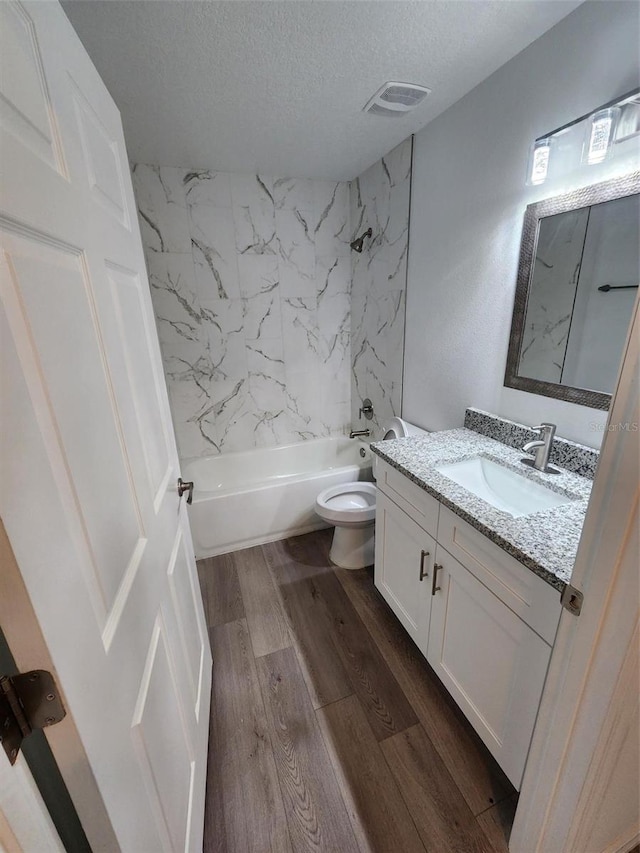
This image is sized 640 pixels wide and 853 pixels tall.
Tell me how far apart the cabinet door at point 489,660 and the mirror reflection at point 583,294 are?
83 centimetres

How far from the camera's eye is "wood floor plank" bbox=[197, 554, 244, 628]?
6.16 feet

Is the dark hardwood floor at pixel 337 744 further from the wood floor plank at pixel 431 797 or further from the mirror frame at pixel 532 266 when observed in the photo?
the mirror frame at pixel 532 266

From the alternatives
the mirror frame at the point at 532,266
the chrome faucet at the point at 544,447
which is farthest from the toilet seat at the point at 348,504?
the mirror frame at the point at 532,266

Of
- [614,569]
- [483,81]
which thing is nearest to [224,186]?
[483,81]

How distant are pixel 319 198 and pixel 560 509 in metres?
2.57

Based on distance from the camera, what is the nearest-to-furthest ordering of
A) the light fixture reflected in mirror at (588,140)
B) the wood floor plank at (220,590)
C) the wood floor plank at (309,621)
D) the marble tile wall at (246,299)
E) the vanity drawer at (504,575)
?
the vanity drawer at (504,575) → the light fixture reflected in mirror at (588,140) → the wood floor plank at (309,621) → the wood floor plank at (220,590) → the marble tile wall at (246,299)

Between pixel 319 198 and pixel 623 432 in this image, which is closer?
pixel 623 432

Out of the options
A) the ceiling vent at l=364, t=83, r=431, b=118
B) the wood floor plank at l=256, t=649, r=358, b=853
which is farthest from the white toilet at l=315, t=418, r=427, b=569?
the ceiling vent at l=364, t=83, r=431, b=118

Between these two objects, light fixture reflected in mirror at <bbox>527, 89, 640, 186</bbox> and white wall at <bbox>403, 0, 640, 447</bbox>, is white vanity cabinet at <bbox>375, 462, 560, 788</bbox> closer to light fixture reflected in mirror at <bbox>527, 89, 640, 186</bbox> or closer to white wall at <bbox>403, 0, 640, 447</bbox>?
white wall at <bbox>403, 0, 640, 447</bbox>

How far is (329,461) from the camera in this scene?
322 cm

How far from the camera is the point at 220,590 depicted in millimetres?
2061

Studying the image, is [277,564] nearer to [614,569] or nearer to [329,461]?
[329,461]

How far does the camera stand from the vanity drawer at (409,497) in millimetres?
1302

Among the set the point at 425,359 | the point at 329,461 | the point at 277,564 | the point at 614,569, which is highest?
the point at 425,359
